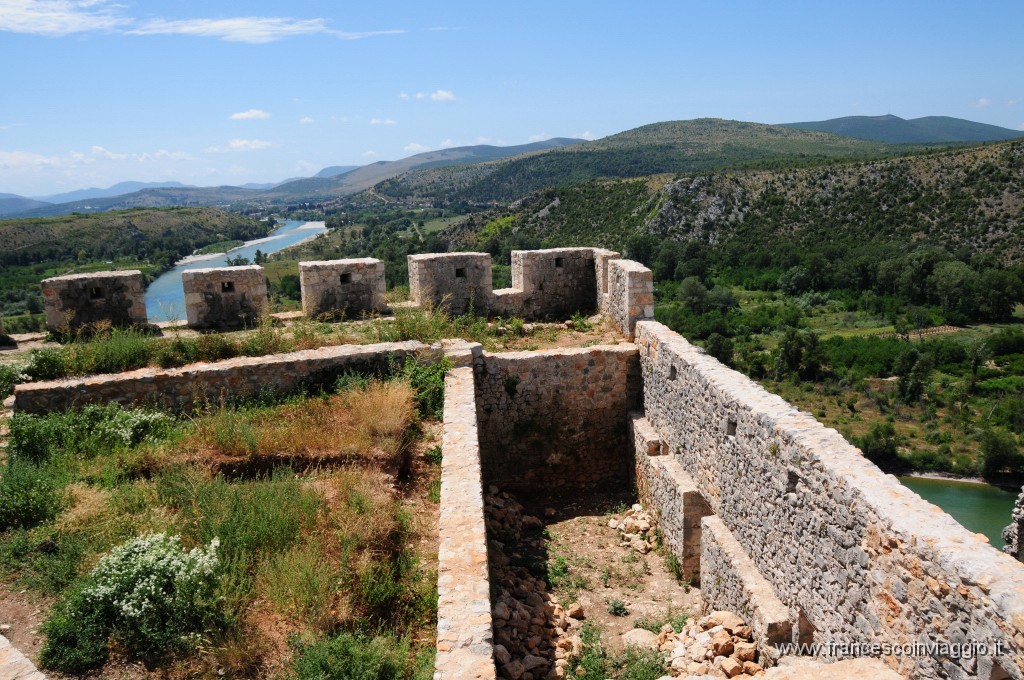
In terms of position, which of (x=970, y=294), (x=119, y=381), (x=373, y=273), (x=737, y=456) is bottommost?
(x=970, y=294)

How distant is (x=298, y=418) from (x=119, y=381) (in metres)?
2.03

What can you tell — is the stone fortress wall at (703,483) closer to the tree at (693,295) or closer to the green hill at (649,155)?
the tree at (693,295)

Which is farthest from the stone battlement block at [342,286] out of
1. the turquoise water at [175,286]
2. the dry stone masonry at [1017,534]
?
the dry stone masonry at [1017,534]

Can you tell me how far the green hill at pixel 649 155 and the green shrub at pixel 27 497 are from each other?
284 feet

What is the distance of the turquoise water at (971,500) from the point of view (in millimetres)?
34000

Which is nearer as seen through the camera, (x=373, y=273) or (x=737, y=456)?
(x=737, y=456)

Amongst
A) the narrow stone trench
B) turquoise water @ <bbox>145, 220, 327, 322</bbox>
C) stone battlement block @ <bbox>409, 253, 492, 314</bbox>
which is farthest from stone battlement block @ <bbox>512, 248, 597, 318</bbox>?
turquoise water @ <bbox>145, 220, 327, 322</bbox>

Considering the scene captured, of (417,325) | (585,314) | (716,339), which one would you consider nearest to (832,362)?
(716,339)

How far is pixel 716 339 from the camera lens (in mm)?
45531

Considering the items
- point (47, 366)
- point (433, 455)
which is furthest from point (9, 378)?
point (433, 455)

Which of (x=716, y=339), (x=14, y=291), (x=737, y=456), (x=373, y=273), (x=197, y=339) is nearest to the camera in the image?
(x=737, y=456)

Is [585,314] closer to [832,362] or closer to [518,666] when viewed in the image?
[518,666]

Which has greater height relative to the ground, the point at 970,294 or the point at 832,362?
the point at 970,294

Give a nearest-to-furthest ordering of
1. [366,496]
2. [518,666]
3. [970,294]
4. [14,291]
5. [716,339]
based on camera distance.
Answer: [518,666] < [366,496] < [14,291] < [716,339] < [970,294]
